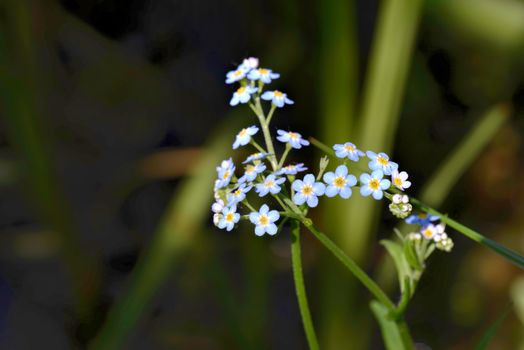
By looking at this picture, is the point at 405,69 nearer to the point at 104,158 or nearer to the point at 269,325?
the point at 269,325

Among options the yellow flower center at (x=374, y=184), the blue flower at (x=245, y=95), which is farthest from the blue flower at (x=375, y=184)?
the blue flower at (x=245, y=95)

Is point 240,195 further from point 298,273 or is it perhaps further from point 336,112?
point 336,112

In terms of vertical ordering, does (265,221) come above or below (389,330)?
above

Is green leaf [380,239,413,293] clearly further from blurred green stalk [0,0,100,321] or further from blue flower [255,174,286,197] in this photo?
blurred green stalk [0,0,100,321]

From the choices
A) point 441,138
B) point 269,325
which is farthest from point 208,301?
point 441,138

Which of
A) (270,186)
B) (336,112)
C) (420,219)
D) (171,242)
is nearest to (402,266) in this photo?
(420,219)

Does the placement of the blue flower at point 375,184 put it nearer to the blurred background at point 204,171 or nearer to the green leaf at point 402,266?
the green leaf at point 402,266
